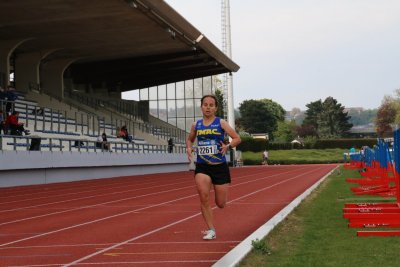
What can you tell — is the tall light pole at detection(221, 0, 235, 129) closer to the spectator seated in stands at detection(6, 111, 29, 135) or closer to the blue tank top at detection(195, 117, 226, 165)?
the spectator seated in stands at detection(6, 111, 29, 135)

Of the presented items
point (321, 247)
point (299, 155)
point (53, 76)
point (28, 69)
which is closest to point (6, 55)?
point (28, 69)

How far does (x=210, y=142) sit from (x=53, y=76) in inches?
1501

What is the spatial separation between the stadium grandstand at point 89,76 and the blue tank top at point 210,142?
15754 millimetres

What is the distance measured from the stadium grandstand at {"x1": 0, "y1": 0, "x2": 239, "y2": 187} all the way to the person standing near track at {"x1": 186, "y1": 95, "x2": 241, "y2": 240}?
51.5 feet

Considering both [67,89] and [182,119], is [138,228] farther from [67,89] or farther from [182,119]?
[182,119]

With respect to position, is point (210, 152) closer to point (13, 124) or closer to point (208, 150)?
point (208, 150)

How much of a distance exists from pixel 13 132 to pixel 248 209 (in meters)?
14.4

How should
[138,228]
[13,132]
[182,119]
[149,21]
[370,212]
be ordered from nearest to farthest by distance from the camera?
1. [370,212]
2. [138,228]
3. [13,132]
4. [149,21]
5. [182,119]

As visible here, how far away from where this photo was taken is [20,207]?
1498 cm

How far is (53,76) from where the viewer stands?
145 feet

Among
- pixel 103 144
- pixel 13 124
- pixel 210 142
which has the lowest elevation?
pixel 210 142

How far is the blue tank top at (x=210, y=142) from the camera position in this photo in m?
7.80

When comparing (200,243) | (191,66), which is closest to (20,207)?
(200,243)

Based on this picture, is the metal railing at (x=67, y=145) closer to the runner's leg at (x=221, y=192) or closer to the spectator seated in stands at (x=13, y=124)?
the spectator seated in stands at (x=13, y=124)
